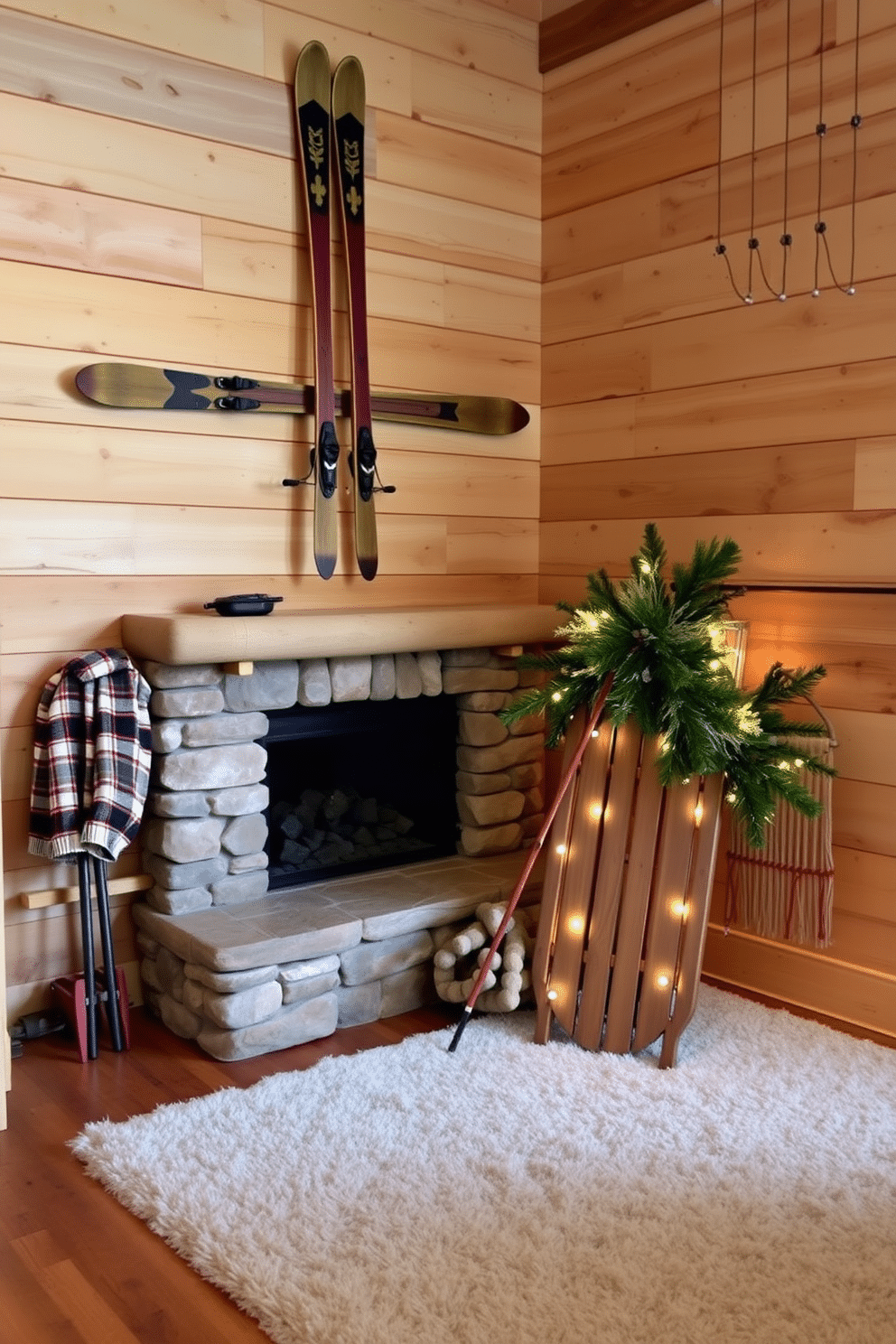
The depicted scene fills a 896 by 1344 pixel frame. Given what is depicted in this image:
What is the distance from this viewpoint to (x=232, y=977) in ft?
9.30

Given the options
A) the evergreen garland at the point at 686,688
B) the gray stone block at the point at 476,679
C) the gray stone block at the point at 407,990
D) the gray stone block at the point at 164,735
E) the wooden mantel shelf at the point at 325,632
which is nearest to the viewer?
the evergreen garland at the point at 686,688

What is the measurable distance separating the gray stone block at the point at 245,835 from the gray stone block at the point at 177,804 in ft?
0.29

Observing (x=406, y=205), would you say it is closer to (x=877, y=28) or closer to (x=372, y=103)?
(x=372, y=103)

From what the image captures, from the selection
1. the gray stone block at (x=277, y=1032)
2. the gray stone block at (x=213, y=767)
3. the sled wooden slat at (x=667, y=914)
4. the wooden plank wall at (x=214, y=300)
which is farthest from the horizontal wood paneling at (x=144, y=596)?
the sled wooden slat at (x=667, y=914)

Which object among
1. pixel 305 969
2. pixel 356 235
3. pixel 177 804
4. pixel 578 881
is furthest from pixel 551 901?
pixel 356 235

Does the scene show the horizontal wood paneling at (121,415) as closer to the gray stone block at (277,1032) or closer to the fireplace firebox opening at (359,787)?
the fireplace firebox opening at (359,787)

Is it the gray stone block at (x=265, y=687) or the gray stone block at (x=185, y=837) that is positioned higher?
the gray stone block at (x=265, y=687)

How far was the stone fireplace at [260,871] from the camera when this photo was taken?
2.91 meters

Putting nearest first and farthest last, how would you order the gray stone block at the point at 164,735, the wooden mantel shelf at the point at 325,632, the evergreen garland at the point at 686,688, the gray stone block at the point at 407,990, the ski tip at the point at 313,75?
the evergreen garland at the point at 686,688
the wooden mantel shelf at the point at 325,632
the gray stone block at the point at 164,735
the gray stone block at the point at 407,990
the ski tip at the point at 313,75

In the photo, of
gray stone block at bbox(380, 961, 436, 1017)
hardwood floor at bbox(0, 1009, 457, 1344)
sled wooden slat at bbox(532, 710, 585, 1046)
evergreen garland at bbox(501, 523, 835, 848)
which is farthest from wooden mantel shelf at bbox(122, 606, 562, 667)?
hardwood floor at bbox(0, 1009, 457, 1344)

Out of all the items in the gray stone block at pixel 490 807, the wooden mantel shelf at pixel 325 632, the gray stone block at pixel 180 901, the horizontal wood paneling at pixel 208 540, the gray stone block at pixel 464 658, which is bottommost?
the gray stone block at pixel 180 901

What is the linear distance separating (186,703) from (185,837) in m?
0.33

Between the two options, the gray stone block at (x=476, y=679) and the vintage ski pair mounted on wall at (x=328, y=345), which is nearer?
the vintage ski pair mounted on wall at (x=328, y=345)

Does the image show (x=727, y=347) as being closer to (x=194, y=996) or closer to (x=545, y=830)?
(x=545, y=830)
